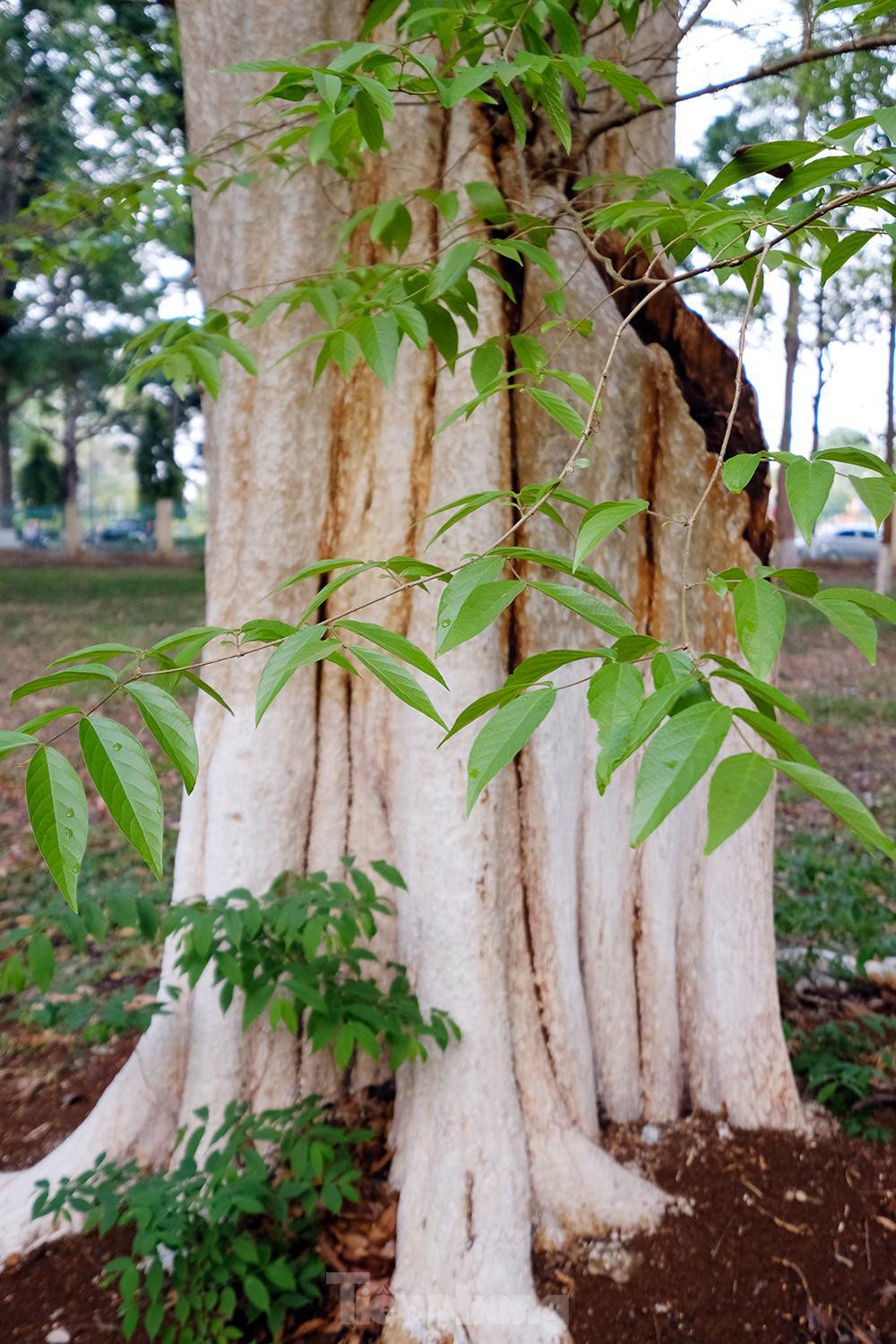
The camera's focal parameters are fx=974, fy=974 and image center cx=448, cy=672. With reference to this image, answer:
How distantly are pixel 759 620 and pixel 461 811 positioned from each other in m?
1.56

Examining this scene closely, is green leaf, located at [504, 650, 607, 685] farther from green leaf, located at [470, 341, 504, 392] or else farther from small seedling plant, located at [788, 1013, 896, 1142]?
small seedling plant, located at [788, 1013, 896, 1142]

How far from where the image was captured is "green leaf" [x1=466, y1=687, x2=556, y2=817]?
0.93m

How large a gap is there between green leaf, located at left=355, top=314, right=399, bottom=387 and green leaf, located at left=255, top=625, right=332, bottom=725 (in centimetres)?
71

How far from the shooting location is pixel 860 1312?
2170mm

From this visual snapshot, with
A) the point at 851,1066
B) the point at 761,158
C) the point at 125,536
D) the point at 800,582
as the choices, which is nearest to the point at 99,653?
the point at 800,582

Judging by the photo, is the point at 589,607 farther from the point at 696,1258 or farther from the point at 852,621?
the point at 696,1258

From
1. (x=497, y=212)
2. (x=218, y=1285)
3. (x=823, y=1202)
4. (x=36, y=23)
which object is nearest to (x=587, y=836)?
(x=823, y=1202)

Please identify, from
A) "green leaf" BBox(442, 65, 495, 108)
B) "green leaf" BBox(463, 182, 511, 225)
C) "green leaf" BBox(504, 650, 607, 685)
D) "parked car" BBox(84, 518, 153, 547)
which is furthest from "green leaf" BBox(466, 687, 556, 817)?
"parked car" BBox(84, 518, 153, 547)

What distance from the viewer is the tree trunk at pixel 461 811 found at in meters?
2.44

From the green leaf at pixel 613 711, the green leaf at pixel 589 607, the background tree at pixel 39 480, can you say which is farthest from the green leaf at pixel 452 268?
the background tree at pixel 39 480

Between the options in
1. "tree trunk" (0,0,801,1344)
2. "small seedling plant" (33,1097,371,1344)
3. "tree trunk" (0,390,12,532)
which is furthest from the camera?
"tree trunk" (0,390,12,532)

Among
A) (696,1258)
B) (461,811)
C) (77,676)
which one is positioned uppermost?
(77,676)

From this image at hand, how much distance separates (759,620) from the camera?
97 centimetres

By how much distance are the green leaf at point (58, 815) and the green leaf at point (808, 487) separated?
0.77 meters
